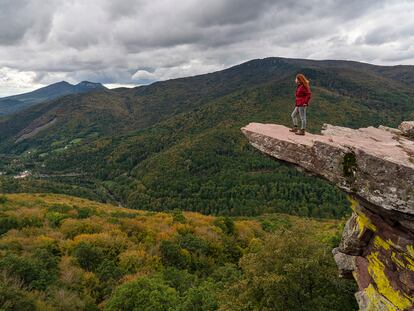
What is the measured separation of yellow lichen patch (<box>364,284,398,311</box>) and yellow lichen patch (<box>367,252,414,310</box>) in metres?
0.18

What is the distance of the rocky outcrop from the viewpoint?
1130cm

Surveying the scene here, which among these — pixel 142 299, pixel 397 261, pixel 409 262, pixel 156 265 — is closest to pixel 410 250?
pixel 409 262

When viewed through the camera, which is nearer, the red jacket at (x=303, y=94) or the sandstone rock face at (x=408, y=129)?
the sandstone rock face at (x=408, y=129)

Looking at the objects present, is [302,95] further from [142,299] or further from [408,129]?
[142,299]

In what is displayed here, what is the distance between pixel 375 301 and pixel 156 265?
25.3 metres

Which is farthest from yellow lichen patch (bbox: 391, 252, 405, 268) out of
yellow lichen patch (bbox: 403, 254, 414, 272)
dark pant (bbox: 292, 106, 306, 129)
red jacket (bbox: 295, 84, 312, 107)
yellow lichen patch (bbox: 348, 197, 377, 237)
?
red jacket (bbox: 295, 84, 312, 107)

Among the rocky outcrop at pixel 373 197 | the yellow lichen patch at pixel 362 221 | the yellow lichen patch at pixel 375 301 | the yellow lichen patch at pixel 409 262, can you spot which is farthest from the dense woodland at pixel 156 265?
the yellow lichen patch at pixel 409 262

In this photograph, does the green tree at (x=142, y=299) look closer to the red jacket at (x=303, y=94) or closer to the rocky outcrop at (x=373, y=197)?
the rocky outcrop at (x=373, y=197)

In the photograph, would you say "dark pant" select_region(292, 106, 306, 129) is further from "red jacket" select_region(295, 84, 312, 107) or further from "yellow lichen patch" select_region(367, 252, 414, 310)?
"yellow lichen patch" select_region(367, 252, 414, 310)

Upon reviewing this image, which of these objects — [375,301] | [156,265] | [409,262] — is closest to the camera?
[409,262]

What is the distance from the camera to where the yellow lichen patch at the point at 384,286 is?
12578 millimetres

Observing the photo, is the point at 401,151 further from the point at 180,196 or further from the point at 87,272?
the point at 180,196

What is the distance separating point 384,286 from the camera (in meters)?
13.7

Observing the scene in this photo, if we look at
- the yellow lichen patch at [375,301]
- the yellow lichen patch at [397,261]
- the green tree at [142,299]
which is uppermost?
the yellow lichen patch at [397,261]
